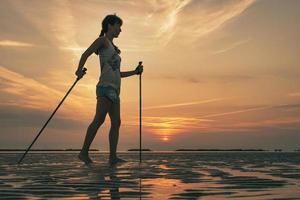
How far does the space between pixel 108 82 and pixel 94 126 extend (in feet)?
3.10

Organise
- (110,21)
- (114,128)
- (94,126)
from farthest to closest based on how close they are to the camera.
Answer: (110,21) < (114,128) < (94,126)

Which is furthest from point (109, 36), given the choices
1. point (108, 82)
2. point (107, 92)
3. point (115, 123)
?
point (115, 123)

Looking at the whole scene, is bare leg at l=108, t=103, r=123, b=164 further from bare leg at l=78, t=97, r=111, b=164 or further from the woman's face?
the woman's face

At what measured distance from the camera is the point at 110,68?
10.7 m

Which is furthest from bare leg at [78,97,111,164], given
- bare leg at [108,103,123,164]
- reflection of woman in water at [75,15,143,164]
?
bare leg at [108,103,123,164]

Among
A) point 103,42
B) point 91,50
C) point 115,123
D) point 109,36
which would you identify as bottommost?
point 115,123

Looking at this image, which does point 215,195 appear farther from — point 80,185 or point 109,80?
point 109,80

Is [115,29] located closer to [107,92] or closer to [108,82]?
[108,82]

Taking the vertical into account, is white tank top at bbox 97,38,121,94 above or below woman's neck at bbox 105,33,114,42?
below

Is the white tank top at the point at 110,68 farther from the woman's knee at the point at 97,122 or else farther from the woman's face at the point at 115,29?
the woman's knee at the point at 97,122

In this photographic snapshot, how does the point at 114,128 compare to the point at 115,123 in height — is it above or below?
below

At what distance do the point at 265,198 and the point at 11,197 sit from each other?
2.38 meters

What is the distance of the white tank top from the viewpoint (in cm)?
1058

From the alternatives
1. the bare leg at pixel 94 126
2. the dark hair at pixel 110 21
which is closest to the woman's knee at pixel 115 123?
the bare leg at pixel 94 126
